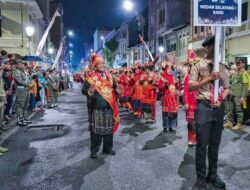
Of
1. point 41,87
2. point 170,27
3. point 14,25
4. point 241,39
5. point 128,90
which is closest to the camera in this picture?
point 128,90

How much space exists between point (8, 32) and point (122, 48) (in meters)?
39.3

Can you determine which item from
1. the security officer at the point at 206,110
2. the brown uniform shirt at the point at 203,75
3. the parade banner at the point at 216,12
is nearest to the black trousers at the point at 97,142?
the security officer at the point at 206,110

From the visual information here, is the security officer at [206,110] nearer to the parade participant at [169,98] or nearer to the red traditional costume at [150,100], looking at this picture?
the parade participant at [169,98]

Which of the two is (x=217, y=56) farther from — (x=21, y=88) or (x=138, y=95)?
(x=138, y=95)

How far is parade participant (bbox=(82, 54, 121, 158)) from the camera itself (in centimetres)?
673

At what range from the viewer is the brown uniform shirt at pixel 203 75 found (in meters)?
4.80

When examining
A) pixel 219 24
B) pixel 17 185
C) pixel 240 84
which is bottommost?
pixel 17 185

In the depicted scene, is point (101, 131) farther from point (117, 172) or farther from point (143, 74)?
point (143, 74)

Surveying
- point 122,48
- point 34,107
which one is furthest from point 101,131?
point 122,48

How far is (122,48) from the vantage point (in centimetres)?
6688

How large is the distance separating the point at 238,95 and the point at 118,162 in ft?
15.5

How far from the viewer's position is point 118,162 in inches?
253

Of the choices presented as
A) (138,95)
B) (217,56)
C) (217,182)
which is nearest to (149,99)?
(138,95)

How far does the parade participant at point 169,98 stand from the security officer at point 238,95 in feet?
5.38
